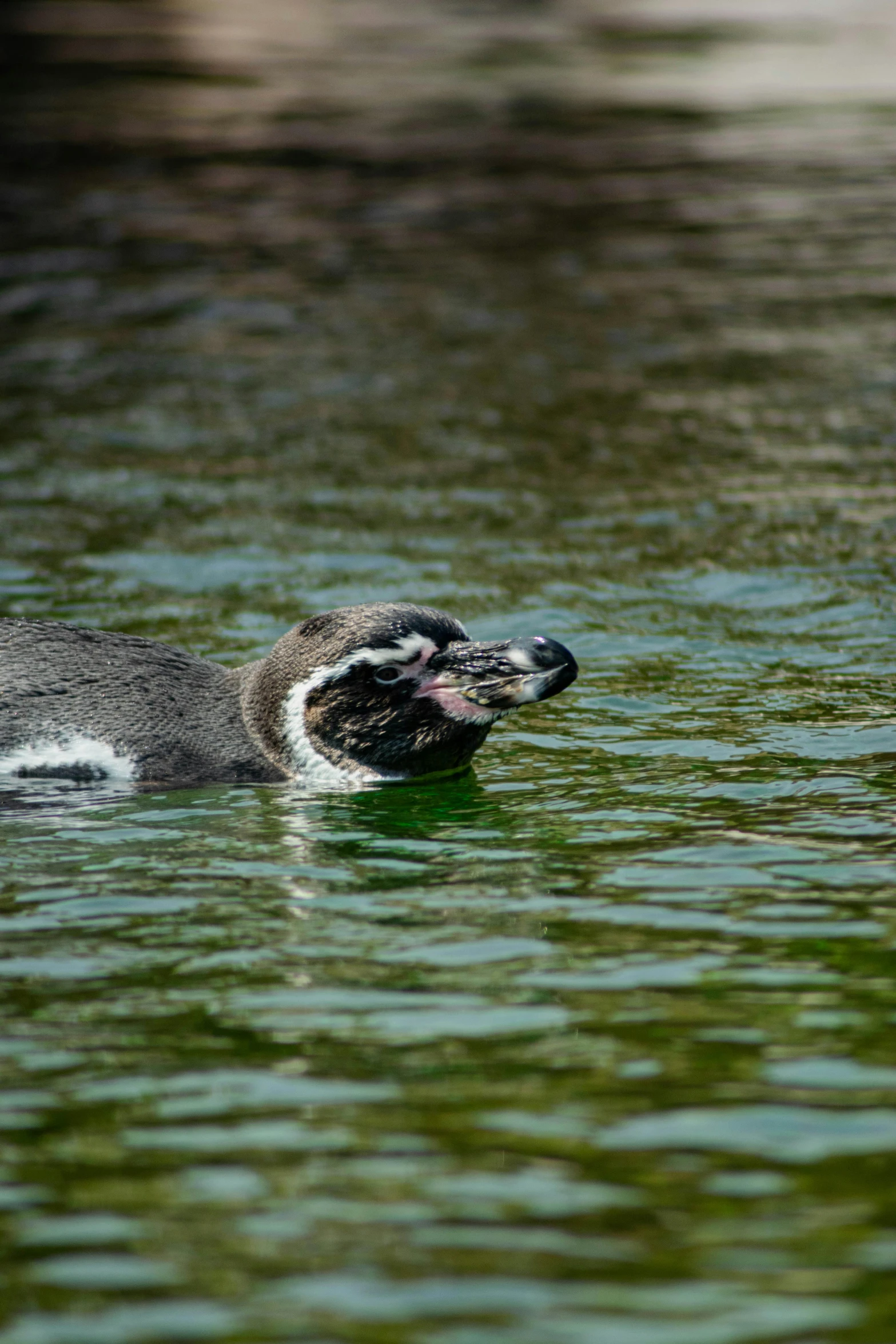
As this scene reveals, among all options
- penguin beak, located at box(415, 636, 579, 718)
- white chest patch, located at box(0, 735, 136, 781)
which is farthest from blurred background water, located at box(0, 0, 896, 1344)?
penguin beak, located at box(415, 636, 579, 718)

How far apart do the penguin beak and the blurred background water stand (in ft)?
1.68

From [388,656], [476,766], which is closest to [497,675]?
[388,656]

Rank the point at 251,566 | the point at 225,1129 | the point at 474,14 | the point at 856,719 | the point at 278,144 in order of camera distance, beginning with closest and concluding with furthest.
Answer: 1. the point at 225,1129
2. the point at 856,719
3. the point at 251,566
4. the point at 278,144
5. the point at 474,14

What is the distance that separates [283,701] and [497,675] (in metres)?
1.16

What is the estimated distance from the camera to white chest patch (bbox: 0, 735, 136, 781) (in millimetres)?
9406

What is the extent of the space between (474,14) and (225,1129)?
4358 cm

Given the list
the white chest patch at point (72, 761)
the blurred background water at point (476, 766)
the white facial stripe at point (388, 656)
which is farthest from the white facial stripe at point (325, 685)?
the white chest patch at point (72, 761)

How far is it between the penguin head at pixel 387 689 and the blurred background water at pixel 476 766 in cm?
24

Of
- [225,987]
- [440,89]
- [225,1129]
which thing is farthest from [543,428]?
[440,89]

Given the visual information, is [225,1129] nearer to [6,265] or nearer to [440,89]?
[6,265]

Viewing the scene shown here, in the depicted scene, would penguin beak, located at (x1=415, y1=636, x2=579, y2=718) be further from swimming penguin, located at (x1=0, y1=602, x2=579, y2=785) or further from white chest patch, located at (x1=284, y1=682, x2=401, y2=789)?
white chest patch, located at (x1=284, y1=682, x2=401, y2=789)

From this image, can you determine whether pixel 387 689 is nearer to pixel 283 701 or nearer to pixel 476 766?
pixel 283 701

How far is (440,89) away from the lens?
34.8 m

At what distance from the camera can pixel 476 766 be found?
403 inches
